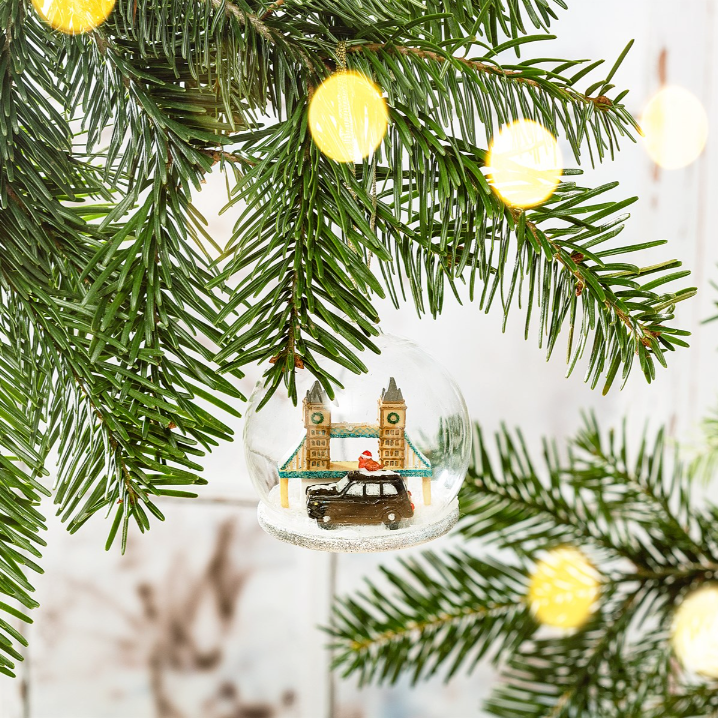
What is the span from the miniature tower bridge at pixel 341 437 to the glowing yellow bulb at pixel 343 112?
9 centimetres

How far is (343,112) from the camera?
0.22 metres

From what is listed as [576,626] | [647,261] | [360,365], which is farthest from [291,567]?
[360,365]

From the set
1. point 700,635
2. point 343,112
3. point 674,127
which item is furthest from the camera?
point 674,127

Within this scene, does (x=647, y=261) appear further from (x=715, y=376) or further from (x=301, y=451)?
(x=301, y=451)

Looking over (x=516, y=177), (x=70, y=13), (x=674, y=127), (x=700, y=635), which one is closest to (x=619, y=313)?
(x=516, y=177)

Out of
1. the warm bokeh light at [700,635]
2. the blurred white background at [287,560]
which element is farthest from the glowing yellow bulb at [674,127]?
the warm bokeh light at [700,635]

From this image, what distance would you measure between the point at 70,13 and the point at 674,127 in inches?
28.4

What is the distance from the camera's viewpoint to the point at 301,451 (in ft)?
0.89

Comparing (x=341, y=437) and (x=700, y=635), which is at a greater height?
(x=341, y=437)

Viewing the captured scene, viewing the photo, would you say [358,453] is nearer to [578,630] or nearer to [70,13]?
[70,13]

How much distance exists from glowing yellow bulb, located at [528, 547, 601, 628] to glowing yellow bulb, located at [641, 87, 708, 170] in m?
0.47

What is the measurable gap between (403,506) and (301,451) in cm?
5

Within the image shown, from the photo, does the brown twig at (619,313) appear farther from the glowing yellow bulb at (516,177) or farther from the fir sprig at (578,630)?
the fir sprig at (578,630)

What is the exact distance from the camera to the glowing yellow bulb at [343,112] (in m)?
0.22
